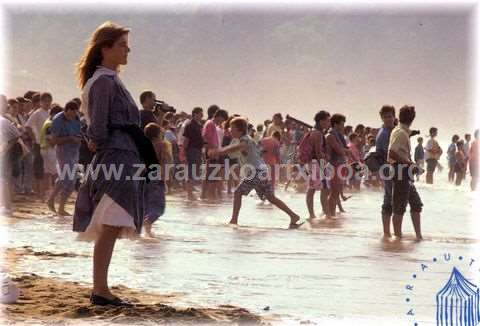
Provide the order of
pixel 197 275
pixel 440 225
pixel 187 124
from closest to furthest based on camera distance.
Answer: pixel 197 275, pixel 440 225, pixel 187 124

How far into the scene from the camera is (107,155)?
662 centimetres

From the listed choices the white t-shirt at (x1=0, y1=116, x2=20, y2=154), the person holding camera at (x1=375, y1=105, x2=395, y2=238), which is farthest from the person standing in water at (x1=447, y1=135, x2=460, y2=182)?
the white t-shirt at (x1=0, y1=116, x2=20, y2=154)

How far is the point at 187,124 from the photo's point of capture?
1853 centimetres

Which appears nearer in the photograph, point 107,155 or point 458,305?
point 107,155

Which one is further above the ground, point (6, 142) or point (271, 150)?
point (271, 150)

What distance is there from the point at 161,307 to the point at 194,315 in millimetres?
331

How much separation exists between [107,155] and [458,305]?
8.43 ft

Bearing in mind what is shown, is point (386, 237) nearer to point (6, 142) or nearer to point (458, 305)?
point (6, 142)

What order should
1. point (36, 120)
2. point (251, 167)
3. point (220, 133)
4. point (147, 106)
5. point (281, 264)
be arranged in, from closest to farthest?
1. point (281, 264)
2. point (147, 106)
3. point (251, 167)
4. point (36, 120)
5. point (220, 133)

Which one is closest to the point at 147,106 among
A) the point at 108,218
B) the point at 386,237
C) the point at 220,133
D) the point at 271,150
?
the point at 386,237

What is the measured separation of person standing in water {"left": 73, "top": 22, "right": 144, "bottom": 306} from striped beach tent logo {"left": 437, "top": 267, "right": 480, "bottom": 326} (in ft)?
6.80

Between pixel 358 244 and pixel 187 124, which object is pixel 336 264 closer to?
pixel 358 244


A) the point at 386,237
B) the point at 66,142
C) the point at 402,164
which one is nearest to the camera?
the point at 402,164

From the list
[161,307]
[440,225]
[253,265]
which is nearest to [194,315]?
[161,307]
